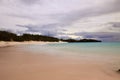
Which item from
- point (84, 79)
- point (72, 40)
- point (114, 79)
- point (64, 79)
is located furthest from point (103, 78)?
point (72, 40)

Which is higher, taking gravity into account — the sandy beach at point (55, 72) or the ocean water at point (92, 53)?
the sandy beach at point (55, 72)

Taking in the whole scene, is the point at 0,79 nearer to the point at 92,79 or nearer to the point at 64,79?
the point at 64,79

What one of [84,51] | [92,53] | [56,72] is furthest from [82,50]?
[56,72]

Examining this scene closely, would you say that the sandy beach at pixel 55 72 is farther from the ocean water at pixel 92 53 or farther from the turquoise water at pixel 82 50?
the turquoise water at pixel 82 50

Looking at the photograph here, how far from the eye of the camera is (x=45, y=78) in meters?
5.02

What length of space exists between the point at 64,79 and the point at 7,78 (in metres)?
1.79

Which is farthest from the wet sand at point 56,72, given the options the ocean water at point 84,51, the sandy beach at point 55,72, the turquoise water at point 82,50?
the turquoise water at point 82,50

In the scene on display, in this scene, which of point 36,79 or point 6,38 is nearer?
point 36,79

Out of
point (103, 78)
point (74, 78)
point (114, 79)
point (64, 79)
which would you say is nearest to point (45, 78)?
point (64, 79)

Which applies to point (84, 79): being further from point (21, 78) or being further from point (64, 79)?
point (21, 78)

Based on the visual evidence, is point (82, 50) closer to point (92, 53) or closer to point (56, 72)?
point (92, 53)

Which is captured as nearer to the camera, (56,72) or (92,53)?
(56,72)

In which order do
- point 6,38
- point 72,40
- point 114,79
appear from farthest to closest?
→ point 72,40 → point 6,38 → point 114,79

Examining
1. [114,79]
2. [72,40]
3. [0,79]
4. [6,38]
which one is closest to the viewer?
[0,79]
